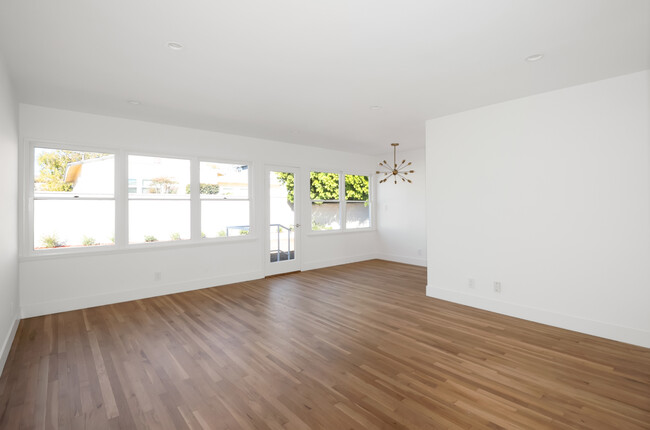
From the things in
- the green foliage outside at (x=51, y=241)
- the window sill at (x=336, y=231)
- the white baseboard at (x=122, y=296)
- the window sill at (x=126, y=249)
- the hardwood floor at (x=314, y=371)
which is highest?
the green foliage outside at (x=51, y=241)

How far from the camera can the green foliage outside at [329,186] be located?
6.51 m

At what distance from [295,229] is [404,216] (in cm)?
264

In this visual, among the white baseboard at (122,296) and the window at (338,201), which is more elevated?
the window at (338,201)

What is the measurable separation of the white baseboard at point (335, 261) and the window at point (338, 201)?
0.72 metres

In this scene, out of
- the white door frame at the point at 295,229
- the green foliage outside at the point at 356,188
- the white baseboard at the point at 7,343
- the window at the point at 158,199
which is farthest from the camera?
the green foliage outside at the point at 356,188

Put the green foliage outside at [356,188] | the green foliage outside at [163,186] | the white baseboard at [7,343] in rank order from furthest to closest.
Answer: the green foliage outside at [356,188] → the green foliage outside at [163,186] → the white baseboard at [7,343]

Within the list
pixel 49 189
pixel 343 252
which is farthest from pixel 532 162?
pixel 49 189

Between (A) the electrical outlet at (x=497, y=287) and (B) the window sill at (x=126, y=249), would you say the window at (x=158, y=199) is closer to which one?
(B) the window sill at (x=126, y=249)

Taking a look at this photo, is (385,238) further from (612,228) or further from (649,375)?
(649,375)

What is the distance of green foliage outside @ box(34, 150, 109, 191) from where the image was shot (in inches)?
159

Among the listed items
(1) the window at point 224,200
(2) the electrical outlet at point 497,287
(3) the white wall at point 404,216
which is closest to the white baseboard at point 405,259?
(3) the white wall at point 404,216

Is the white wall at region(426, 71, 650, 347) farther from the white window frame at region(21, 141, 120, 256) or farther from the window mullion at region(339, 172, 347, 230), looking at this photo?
the white window frame at region(21, 141, 120, 256)

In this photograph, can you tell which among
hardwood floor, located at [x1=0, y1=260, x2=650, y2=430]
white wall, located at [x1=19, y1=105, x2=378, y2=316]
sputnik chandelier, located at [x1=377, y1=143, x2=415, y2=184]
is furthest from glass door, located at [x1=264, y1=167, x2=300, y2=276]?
hardwood floor, located at [x1=0, y1=260, x2=650, y2=430]

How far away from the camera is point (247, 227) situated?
233 inches
